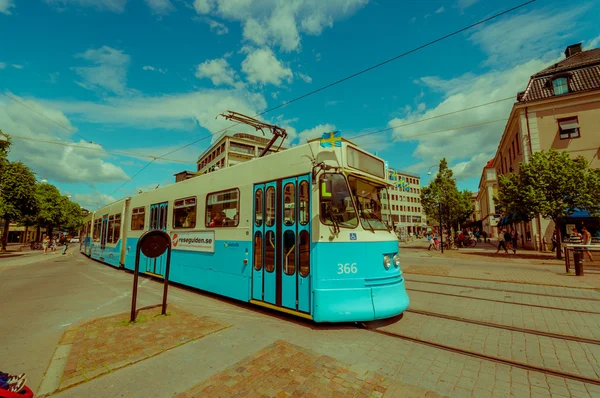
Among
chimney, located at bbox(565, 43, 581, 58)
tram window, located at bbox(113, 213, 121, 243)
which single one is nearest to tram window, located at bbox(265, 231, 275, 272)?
tram window, located at bbox(113, 213, 121, 243)

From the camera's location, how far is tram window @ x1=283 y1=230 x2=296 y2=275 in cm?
555

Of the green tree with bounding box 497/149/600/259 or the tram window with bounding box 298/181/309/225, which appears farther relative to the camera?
the green tree with bounding box 497/149/600/259

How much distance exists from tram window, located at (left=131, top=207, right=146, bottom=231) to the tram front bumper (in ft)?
29.8

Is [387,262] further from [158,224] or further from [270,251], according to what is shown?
[158,224]

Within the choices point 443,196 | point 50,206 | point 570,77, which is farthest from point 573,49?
point 50,206

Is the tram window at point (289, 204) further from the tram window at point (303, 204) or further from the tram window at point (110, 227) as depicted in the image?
the tram window at point (110, 227)

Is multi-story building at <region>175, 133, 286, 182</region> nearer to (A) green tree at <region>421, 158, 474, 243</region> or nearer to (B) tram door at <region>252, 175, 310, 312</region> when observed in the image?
(A) green tree at <region>421, 158, 474, 243</region>

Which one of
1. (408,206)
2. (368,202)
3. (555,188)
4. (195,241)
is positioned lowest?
(195,241)

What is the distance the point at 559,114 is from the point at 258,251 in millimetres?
28611

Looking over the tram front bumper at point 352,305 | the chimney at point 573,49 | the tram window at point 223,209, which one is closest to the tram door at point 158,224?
the tram window at point 223,209

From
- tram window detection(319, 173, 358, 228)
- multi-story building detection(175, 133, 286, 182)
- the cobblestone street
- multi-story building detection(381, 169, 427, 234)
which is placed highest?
multi-story building detection(175, 133, 286, 182)

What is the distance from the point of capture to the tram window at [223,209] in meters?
Result: 6.93

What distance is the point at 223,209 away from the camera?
7.33 m

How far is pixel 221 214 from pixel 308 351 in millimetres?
4279
